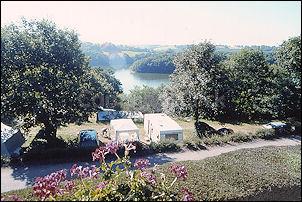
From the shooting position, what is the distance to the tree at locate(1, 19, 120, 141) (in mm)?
14337

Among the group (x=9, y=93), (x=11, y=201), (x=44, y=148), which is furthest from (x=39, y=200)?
(x=44, y=148)

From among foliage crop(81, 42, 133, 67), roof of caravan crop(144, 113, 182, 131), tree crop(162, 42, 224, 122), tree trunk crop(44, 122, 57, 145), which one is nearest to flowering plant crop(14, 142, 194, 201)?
tree trunk crop(44, 122, 57, 145)

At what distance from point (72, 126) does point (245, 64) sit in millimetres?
14464

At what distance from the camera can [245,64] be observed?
88.7 feet

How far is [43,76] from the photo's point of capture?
1491 centimetres

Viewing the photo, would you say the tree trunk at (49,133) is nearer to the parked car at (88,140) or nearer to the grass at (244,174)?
the parked car at (88,140)

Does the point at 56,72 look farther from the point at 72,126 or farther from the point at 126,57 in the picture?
the point at 126,57

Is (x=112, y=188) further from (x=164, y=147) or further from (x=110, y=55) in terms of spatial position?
(x=110, y=55)

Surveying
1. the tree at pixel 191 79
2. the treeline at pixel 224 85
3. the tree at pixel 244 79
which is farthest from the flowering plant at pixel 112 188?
the tree at pixel 244 79

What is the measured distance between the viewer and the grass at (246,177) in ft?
22.7

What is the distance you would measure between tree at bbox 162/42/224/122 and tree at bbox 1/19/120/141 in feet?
21.1

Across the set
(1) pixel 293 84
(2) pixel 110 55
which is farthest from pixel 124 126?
(2) pixel 110 55

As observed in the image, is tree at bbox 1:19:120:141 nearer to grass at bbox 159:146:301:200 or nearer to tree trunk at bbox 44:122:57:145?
tree trunk at bbox 44:122:57:145

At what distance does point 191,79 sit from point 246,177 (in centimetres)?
1294
